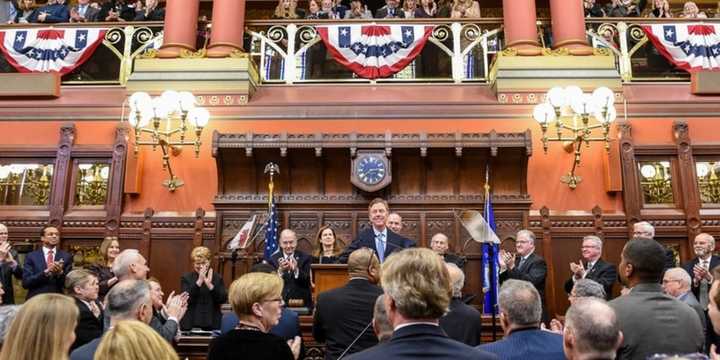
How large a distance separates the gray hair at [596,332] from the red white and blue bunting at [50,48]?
8816mm

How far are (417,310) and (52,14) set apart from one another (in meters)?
10.1

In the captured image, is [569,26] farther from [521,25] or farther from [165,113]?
[165,113]

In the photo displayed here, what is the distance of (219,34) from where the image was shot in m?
9.20

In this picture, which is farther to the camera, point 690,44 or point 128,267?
point 690,44

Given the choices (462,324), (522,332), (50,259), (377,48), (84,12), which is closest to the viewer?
(522,332)

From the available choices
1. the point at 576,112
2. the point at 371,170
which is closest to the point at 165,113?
the point at 371,170

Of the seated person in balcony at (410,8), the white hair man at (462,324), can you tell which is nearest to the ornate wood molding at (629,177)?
the seated person in balcony at (410,8)

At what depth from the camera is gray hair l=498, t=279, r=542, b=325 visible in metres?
2.65

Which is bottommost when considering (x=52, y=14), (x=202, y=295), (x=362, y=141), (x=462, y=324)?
(x=462, y=324)

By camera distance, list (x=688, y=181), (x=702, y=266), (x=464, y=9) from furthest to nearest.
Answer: (x=464, y=9) → (x=688, y=181) → (x=702, y=266)

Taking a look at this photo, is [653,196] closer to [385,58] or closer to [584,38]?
[584,38]

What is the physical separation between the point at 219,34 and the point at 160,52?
0.91 meters

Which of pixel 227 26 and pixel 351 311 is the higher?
pixel 227 26

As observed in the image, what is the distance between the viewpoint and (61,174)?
841 centimetres
